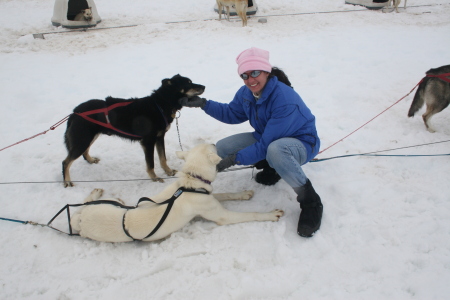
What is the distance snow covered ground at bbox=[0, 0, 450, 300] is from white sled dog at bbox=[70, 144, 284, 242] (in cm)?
18

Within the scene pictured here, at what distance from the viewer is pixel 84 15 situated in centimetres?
898

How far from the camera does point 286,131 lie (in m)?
2.50

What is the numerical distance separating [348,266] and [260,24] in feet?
30.3

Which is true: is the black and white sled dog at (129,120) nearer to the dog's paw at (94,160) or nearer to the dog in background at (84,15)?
the dog's paw at (94,160)

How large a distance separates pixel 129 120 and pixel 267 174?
1.72 metres

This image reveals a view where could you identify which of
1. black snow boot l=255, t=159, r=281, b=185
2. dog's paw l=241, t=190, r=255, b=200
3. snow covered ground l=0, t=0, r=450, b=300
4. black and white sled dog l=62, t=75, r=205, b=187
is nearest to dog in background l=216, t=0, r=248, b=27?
snow covered ground l=0, t=0, r=450, b=300

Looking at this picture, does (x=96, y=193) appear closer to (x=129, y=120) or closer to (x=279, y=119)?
(x=129, y=120)

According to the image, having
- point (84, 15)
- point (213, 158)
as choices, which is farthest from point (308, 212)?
point (84, 15)

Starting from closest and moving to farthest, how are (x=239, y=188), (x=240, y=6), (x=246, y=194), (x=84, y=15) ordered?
(x=246, y=194) < (x=239, y=188) < (x=84, y=15) < (x=240, y=6)

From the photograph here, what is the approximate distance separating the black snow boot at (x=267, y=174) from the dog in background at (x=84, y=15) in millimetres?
9063

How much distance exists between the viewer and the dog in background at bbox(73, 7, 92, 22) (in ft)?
29.3

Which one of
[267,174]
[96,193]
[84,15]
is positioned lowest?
[96,193]

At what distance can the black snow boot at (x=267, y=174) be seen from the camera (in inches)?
119

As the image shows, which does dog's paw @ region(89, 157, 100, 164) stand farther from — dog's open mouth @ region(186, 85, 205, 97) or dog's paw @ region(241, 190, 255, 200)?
dog's paw @ region(241, 190, 255, 200)
